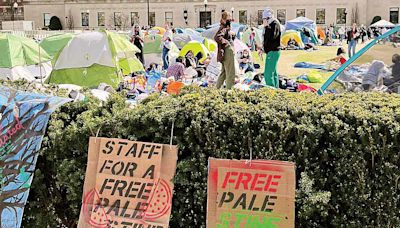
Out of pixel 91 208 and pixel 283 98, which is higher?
pixel 283 98

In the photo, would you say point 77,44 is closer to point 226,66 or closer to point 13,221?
point 226,66

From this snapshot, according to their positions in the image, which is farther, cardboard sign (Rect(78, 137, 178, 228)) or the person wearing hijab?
the person wearing hijab

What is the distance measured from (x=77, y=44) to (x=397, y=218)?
11788 mm

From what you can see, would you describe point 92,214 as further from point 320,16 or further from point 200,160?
point 320,16

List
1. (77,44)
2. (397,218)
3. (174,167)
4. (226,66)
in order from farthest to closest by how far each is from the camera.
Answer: (77,44), (226,66), (174,167), (397,218)

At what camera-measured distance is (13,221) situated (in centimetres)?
362

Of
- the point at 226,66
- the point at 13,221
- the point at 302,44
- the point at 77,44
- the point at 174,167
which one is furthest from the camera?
the point at 302,44

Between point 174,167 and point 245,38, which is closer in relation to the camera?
point 174,167

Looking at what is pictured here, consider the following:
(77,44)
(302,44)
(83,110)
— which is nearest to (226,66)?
(77,44)

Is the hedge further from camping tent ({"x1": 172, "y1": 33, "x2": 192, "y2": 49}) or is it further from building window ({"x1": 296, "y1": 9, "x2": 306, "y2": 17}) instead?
building window ({"x1": 296, "y1": 9, "x2": 306, "y2": 17})

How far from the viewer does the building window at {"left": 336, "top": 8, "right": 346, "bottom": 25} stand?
64188 mm

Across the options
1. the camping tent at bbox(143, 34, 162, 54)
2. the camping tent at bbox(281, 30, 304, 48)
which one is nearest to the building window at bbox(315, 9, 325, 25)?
the camping tent at bbox(281, 30, 304, 48)

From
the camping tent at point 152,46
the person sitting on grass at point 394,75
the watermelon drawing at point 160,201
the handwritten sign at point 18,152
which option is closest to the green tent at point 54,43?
the camping tent at point 152,46

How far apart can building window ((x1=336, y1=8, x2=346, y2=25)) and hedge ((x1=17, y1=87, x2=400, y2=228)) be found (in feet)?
207
